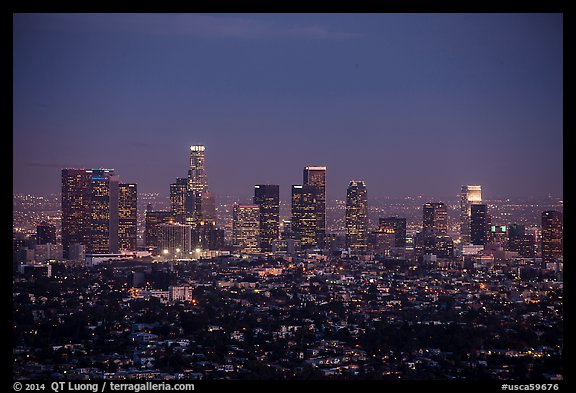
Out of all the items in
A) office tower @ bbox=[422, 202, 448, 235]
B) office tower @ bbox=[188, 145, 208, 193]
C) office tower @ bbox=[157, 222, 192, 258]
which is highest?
office tower @ bbox=[188, 145, 208, 193]

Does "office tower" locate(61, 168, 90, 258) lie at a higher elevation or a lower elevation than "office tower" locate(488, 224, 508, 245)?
higher

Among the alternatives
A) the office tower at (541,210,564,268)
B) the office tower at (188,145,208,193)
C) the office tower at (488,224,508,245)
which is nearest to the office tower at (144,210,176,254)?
the office tower at (188,145,208,193)

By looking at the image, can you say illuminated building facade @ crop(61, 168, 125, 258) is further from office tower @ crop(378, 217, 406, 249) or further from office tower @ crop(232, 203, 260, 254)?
office tower @ crop(378, 217, 406, 249)

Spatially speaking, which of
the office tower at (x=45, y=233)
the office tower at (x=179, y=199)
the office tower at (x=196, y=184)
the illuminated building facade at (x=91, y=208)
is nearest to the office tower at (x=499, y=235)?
the office tower at (x=196, y=184)

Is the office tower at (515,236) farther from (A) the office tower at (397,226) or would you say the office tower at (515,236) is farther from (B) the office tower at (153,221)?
(B) the office tower at (153,221)

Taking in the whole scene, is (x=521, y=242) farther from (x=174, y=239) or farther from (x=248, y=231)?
(x=174, y=239)

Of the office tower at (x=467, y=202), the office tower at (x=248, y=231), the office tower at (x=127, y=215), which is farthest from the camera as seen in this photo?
the office tower at (x=127, y=215)
